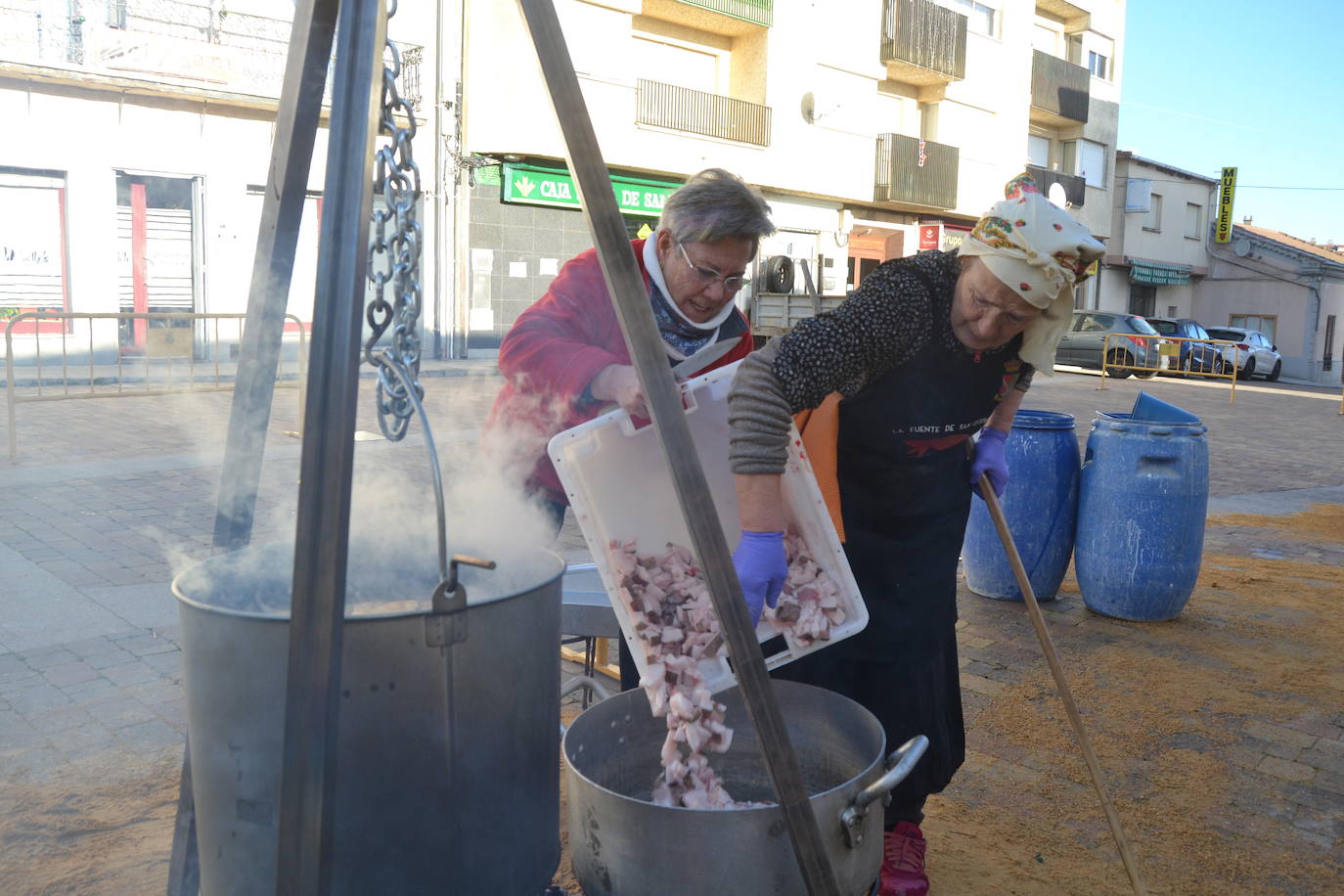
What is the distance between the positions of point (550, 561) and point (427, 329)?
17.8m

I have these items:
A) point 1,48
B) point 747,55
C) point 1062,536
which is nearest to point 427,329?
point 1,48

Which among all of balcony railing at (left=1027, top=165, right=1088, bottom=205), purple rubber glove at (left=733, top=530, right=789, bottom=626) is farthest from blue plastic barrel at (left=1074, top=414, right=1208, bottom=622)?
balcony railing at (left=1027, top=165, right=1088, bottom=205)

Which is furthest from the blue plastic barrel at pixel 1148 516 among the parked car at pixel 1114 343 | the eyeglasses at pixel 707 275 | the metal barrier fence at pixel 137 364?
the parked car at pixel 1114 343

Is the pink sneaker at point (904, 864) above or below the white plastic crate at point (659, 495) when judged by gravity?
below

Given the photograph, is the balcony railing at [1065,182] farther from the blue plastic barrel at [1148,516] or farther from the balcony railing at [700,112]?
the blue plastic barrel at [1148,516]

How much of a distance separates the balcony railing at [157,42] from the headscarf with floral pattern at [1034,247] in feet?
46.9

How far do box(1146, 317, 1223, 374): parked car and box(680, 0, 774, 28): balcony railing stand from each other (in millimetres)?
12058

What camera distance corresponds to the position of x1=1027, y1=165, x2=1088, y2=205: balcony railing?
30.8 meters

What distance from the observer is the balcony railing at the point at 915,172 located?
25.5 meters

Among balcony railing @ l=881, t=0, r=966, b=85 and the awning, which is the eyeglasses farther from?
the awning

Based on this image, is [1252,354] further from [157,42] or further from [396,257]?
[396,257]

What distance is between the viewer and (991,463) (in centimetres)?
286

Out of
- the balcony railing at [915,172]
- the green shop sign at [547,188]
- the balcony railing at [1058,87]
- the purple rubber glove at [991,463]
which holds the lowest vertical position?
the purple rubber glove at [991,463]

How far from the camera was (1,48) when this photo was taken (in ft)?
49.0
